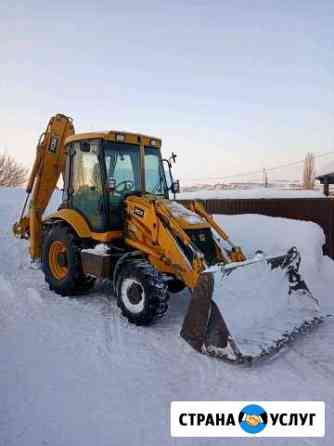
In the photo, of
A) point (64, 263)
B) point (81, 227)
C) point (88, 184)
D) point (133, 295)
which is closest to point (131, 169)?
point (88, 184)

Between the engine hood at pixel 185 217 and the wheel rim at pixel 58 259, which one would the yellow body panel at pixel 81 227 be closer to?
the wheel rim at pixel 58 259

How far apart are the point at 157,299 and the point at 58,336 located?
52.7 inches

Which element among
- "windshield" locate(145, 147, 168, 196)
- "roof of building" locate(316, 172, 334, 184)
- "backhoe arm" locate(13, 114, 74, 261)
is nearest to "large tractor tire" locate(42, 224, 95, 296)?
"backhoe arm" locate(13, 114, 74, 261)

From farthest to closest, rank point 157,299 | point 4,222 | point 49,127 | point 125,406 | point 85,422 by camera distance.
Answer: point 4,222 < point 49,127 < point 157,299 < point 125,406 < point 85,422

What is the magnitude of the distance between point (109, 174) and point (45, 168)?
2.37 meters

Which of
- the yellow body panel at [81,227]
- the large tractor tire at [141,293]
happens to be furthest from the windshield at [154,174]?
the large tractor tire at [141,293]

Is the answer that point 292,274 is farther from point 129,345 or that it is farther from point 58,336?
point 58,336

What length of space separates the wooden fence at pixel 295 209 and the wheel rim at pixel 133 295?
5.94 metres

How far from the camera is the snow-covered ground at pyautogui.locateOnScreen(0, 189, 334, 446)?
10.6 ft

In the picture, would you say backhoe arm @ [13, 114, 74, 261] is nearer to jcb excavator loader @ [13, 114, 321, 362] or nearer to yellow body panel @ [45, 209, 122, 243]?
jcb excavator loader @ [13, 114, 321, 362]

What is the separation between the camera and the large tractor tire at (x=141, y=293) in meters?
5.24

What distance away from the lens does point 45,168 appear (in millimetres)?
8078

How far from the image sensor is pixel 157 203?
5.87 m

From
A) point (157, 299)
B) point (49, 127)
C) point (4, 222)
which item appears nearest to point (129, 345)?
point (157, 299)
